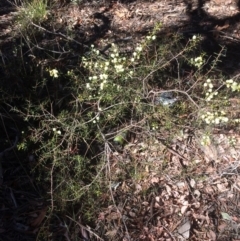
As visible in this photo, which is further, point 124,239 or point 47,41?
point 47,41

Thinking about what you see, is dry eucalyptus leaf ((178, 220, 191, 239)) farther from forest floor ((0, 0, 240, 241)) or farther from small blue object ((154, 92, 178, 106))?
small blue object ((154, 92, 178, 106))

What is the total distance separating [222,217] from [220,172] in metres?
0.45

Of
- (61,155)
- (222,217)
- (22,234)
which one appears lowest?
(222,217)

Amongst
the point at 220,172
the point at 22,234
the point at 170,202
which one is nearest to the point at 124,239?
the point at 170,202

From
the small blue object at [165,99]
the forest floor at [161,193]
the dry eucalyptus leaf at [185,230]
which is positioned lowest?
the dry eucalyptus leaf at [185,230]

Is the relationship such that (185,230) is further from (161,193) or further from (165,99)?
(165,99)

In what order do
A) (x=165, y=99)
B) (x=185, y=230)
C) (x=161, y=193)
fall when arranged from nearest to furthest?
(x=185, y=230), (x=161, y=193), (x=165, y=99)

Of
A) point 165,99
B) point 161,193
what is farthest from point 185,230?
point 165,99

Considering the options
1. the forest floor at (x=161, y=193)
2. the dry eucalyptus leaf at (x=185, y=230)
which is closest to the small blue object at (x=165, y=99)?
the forest floor at (x=161, y=193)

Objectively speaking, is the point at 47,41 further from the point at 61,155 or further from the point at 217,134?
the point at 217,134

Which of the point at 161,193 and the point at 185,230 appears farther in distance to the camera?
the point at 161,193

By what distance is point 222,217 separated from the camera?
3.71m

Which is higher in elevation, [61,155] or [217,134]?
[61,155]

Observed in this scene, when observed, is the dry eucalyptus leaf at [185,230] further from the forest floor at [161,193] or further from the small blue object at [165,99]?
the small blue object at [165,99]
